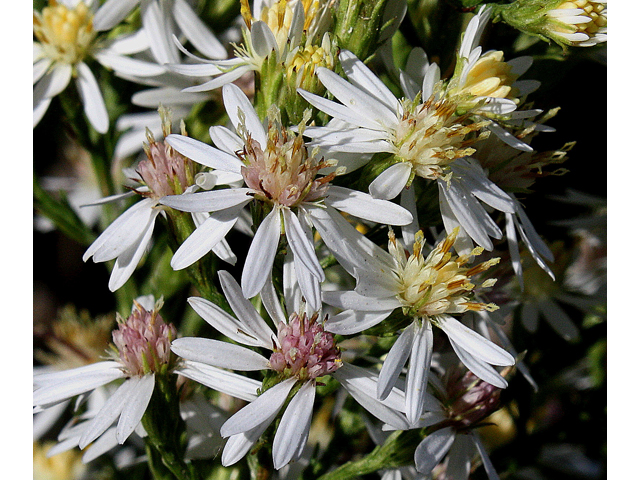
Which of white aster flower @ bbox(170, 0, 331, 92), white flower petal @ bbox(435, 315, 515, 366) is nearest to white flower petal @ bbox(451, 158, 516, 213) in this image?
white flower petal @ bbox(435, 315, 515, 366)

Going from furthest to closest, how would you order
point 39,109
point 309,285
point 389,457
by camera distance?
point 39,109 → point 389,457 → point 309,285

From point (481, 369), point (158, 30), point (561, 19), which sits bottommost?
point (481, 369)

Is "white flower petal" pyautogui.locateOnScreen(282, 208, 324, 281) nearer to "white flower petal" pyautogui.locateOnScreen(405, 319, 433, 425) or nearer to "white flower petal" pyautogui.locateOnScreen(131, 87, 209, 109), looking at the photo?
"white flower petal" pyautogui.locateOnScreen(405, 319, 433, 425)

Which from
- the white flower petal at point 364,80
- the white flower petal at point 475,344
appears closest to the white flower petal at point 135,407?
the white flower petal at point 475,344

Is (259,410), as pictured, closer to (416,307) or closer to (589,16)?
(416,307)

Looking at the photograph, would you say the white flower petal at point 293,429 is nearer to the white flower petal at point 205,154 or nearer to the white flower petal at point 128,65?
the white flower petal at point 205,154

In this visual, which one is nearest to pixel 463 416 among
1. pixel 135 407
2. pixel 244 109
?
pixel 135 407
